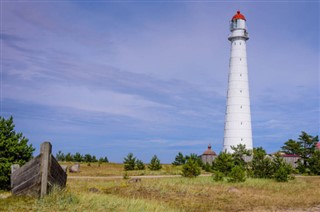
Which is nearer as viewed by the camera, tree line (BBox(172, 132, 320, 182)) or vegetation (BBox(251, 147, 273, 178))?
tree line (BBox(172, 132, 320, 182))

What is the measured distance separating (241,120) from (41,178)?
34.9 m

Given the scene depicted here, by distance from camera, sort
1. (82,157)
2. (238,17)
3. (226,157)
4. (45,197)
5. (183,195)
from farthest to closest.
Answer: (82,157) → (238,17) → (226,157) → (183,195) → (45,197)

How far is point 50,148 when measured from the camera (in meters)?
10.9

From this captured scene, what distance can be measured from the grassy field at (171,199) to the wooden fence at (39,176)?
0.33 m

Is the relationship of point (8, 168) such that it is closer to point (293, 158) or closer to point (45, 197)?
point (45, 197)

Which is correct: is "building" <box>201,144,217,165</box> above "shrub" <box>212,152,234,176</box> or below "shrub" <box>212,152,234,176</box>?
above

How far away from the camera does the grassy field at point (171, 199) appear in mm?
10117

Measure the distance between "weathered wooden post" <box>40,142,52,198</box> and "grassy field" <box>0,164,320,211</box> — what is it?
328 mm

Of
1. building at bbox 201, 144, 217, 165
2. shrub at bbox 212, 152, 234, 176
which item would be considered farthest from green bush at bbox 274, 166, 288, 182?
building at bbox 201, 144, 217, 165

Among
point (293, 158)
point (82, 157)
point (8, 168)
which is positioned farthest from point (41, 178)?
point (82, 157)

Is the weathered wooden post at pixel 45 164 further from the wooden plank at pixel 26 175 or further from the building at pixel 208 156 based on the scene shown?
the building at pixel 208 156

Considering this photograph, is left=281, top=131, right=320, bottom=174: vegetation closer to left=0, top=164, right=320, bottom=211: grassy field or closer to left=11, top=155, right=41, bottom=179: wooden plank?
left=0, top=164, right=320, bottom=211: grassy field

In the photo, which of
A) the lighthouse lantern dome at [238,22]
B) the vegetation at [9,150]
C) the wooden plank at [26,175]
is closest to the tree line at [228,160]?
the vegetation at [9,150]

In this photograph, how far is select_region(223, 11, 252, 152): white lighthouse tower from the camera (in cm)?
4284
